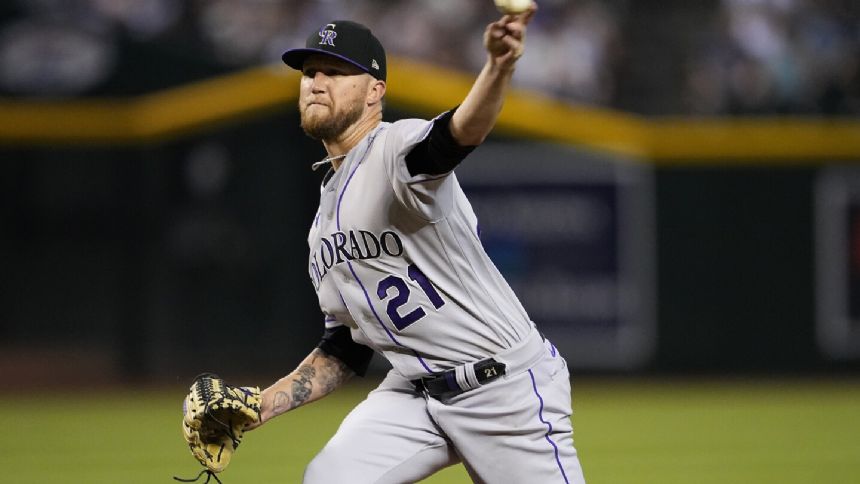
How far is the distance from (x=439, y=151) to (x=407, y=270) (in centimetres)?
47

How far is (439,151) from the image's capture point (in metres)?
3.25

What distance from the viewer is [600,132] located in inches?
405

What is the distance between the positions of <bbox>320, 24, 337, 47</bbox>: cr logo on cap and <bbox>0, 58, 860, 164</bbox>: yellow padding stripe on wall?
21.4 feet

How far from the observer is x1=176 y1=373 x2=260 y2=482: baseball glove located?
11.9ft

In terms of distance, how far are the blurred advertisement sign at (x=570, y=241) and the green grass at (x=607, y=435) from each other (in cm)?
41

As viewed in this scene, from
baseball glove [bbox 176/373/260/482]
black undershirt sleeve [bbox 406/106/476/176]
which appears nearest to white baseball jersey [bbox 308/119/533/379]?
black undershirt sleeve [bbox 406/106/476/176]

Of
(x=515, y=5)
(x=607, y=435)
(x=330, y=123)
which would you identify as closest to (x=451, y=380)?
(x=330, y=123)

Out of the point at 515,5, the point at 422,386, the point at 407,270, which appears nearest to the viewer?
the point at 515,5

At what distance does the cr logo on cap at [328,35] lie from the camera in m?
3.69

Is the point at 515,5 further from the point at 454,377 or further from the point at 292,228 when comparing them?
the point at 292,228

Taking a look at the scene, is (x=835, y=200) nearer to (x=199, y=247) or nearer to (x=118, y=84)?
(x=199, y=247)

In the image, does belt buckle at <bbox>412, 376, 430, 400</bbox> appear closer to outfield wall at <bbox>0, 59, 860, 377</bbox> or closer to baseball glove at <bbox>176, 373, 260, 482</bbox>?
baseball glove at <bbox>176, 373, 260, 482</bbox>

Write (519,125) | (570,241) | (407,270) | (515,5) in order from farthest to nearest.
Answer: (519,125)
(570,241)
(407,270)
(515,5)

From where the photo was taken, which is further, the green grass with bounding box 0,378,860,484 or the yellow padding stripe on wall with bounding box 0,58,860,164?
the yellow padding stripe on wall with bounding box 0,58,860,164
